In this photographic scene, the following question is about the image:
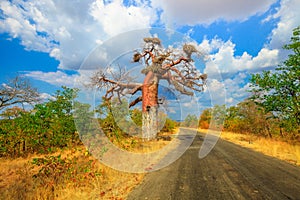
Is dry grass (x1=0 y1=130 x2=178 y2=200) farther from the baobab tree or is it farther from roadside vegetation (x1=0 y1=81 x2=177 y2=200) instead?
the baobab tree

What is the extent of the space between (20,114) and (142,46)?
28.0 feet

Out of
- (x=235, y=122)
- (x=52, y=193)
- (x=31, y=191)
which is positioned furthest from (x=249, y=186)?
(x=235, y=122)

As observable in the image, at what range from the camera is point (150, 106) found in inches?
502

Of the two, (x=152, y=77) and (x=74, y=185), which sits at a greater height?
(x=152, y=77)

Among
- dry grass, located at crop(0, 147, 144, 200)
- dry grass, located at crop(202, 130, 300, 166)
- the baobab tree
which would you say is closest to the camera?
dry grass, located at crop(0, 147, 144, 200)

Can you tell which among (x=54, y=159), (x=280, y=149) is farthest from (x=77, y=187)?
(x=280, y=149)

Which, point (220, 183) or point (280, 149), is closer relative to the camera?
point (220, 183)

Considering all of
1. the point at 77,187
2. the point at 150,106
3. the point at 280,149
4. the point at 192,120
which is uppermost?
the point at 150,106

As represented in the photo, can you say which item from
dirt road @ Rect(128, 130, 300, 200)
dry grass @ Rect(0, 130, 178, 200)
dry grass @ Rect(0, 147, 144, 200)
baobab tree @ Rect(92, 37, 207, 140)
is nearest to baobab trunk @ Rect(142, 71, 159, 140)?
baobab tree @ Rect(92, 37, 207, 140)

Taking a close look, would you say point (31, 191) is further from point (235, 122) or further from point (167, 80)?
point (235, 122)

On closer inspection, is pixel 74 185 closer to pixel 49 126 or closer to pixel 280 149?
pixel 49 126

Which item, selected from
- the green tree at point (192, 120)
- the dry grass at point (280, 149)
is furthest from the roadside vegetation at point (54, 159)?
the green tree at point (192, 120)

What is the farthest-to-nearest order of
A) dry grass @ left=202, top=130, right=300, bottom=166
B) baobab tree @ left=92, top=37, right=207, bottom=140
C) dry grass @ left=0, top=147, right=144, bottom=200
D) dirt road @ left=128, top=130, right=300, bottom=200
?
baobab tree @ left=92, top=37, right=207, bottom=140, dry grass @ left=202, top=130, right=300, bottom=166, dry grass @ left=0, top=147, right=144, bottom=200, dirt road @ left=128, top=130, right=300, bottom=200

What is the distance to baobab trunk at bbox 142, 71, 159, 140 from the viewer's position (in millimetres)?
12773
